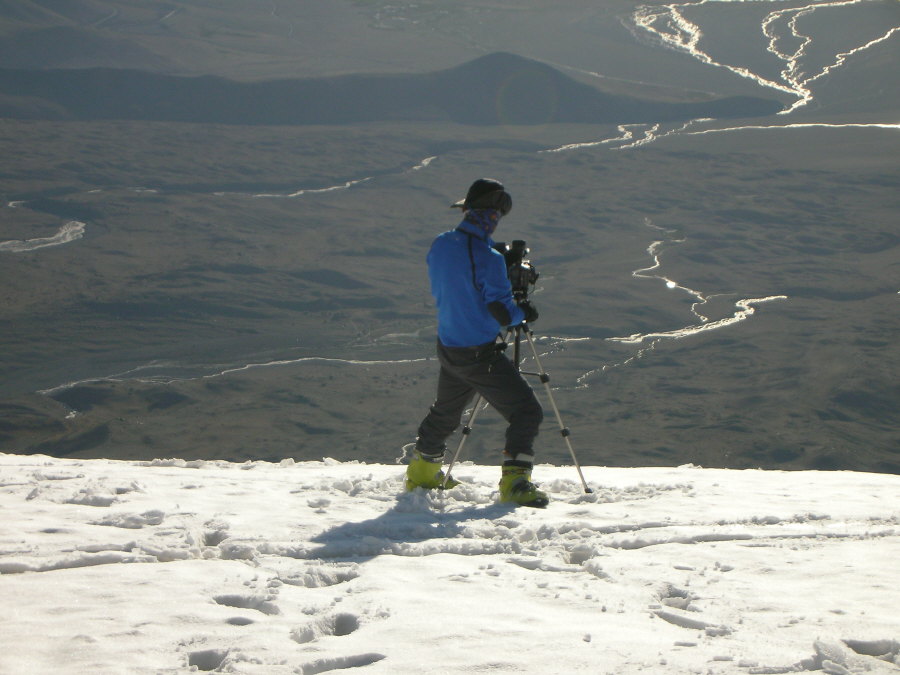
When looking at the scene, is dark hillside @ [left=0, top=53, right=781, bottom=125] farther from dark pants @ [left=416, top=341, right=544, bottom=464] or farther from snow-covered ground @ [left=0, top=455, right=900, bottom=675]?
snow-covered ground @ [left=0, top=455, right=900, bottom=675]

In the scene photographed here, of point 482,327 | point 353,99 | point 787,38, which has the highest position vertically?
point 787,38

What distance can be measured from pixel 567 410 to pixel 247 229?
86.7 feet

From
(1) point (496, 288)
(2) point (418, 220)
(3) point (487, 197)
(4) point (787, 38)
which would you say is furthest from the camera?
(4) point (787, 38)

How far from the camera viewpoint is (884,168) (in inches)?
2997

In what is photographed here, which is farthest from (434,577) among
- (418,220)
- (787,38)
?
(787,38)

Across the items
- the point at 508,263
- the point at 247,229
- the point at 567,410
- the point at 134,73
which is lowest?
the point at 567,410

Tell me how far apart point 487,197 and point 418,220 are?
5818 cm

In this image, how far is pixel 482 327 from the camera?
584 centimetres

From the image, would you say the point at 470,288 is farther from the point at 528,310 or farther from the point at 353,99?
the point at 353,99

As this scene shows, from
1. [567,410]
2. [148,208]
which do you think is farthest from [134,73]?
[567,410]

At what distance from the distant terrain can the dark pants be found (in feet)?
98.4

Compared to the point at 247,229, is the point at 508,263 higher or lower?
higher

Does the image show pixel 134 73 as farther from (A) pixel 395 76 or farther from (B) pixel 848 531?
(B) pixel 848 531

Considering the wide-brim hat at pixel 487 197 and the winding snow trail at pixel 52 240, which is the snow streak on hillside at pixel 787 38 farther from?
the wide-brim hat at pixel 487 197
